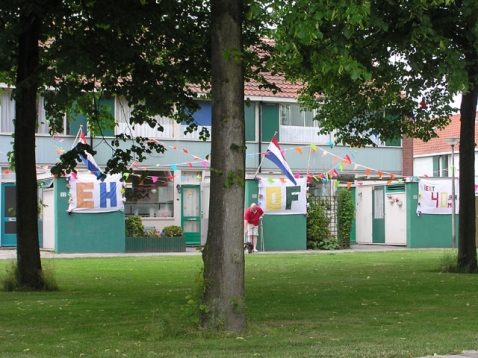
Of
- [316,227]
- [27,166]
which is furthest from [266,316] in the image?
[316,227]

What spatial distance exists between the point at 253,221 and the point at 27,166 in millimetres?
13219

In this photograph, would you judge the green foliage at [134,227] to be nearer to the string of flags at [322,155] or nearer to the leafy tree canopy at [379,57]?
the string of flags at [322,155]

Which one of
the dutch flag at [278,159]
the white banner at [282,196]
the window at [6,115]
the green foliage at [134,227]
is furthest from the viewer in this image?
the window at [6,115]

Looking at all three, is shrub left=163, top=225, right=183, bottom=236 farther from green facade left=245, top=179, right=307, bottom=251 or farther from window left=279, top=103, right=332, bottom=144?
window left=279, top=103, right=332, bottom=144

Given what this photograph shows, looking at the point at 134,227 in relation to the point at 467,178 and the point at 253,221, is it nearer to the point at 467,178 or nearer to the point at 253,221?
the point at 253,221

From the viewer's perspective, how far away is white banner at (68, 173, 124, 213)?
2642cm

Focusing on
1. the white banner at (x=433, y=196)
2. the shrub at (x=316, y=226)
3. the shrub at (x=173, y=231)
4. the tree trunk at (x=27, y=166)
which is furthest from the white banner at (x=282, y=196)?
the tree trunk at (x=27, y=166)

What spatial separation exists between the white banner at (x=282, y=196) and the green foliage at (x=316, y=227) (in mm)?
674

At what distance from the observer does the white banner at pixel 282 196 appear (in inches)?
1131

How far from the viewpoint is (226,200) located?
9.45m

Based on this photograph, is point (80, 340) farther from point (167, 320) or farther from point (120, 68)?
point (120, 68)

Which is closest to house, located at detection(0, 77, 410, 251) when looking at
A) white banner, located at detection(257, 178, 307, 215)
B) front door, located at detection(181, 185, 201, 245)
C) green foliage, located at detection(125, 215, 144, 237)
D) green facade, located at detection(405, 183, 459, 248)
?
front door, located at detection(181, 185, 201, 245)

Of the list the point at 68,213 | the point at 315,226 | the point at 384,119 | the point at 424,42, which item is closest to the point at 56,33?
the point at 424,42

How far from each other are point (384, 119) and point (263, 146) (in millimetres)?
13685
